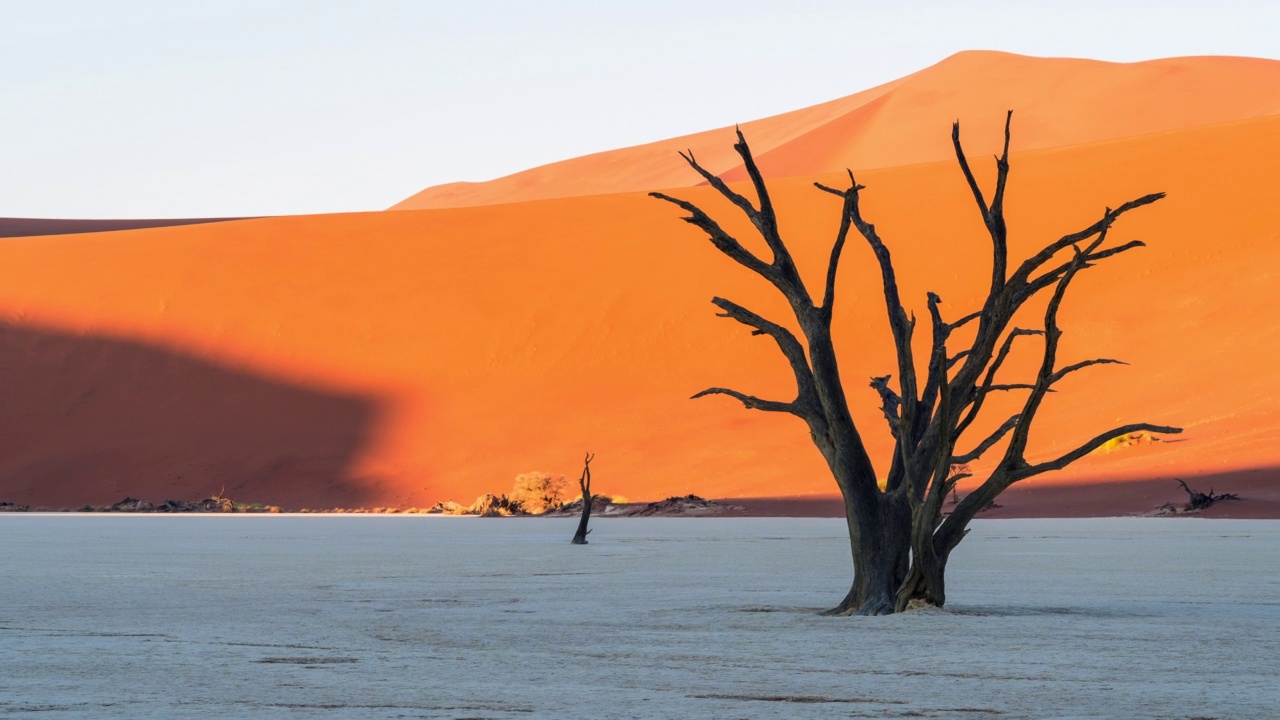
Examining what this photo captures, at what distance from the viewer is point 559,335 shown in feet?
175

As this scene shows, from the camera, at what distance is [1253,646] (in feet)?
29.4

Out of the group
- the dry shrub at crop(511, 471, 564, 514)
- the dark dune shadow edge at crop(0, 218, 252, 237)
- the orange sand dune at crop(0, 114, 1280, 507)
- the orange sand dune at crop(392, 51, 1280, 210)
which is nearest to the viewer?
the dry shrub at crop(511, 471, 564, 514)

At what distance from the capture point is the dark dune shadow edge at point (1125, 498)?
29125 millimetres

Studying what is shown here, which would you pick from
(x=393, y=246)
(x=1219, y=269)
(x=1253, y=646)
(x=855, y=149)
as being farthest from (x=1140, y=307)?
(x=855, y=149)

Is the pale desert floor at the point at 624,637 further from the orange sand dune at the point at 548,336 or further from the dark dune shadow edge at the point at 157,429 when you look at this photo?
the dark dune shadow edge at the point at 157,429

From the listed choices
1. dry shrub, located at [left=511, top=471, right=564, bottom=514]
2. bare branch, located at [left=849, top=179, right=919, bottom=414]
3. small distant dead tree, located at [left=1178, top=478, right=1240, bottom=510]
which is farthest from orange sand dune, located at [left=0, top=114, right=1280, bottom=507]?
bare branch, located at [left=849, top=179, right=919, bottom=414]

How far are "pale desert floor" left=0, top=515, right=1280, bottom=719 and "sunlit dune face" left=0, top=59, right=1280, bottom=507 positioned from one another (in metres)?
21.8

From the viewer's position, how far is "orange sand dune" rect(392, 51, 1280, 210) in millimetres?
95188

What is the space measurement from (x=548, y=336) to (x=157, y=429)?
11883 mm

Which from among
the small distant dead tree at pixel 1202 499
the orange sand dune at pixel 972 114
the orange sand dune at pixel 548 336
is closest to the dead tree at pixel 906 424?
the small distant dead tree at pixel 1202 499

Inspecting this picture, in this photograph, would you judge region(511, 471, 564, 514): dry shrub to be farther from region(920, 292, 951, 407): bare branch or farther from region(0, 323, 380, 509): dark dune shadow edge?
region(920, 292, 951, 407): bare branch

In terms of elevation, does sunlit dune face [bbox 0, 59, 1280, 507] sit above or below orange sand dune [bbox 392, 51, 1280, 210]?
below

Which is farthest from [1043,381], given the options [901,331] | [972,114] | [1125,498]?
[972,114]

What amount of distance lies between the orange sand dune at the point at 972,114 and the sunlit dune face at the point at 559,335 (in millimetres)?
35364
